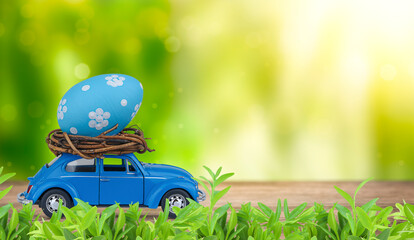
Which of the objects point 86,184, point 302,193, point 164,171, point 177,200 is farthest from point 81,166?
point 302,193

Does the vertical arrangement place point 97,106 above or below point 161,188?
above

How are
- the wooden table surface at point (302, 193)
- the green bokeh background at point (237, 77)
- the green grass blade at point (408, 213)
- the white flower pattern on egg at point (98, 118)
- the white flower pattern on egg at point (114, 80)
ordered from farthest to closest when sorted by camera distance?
the green bokeh background at point (237, 77), the wooden table surface at point (302, 193), the white flower pattern on egg at point (114, 80), the white flower pattern on egg at point (98, 118), the green grass blade at point (408, 213)

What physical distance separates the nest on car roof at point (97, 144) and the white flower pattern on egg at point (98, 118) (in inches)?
3.4

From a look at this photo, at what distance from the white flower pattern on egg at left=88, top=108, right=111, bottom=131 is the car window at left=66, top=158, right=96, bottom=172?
0.33 metres

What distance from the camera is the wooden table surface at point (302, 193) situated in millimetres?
5008

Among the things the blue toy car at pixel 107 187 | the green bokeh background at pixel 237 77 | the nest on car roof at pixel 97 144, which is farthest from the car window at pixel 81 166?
the green bokeh background at pixel 237 77

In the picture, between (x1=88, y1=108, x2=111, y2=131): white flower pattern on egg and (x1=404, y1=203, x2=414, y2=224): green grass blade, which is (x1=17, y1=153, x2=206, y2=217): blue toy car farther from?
(x1=404, y1=203, x2=414, y2=224): green grass blade

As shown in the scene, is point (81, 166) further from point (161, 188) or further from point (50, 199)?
point (161, 188)

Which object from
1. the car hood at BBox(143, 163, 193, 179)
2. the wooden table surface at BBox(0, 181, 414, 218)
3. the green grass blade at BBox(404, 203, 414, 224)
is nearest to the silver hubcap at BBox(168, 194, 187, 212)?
the car hood at BBox(143, 163, 193, 179)

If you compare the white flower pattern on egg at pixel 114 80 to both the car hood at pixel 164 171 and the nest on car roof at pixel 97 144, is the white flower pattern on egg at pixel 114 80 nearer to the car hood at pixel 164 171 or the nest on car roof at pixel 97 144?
the nest on car roof at pixel 97 144

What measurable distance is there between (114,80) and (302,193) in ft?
8.53

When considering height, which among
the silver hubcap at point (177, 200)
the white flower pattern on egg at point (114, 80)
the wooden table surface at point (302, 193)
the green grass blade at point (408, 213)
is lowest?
the wooden table surface at point (302, 193)

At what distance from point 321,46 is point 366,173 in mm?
1789

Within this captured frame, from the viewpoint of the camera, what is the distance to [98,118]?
4.01 metres
